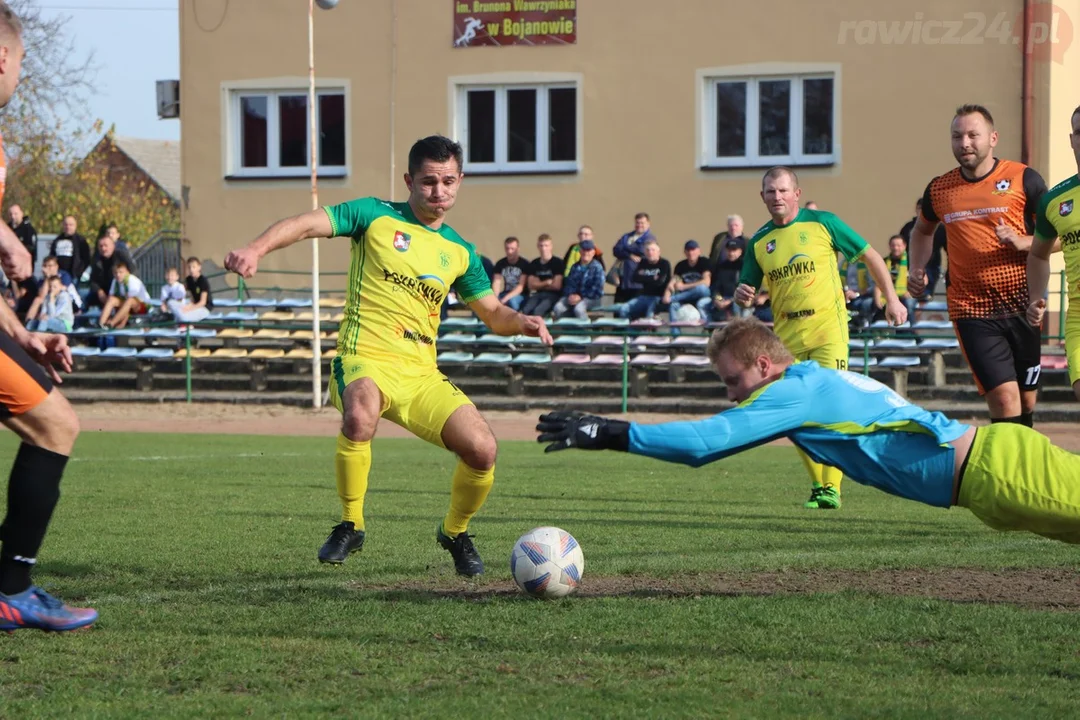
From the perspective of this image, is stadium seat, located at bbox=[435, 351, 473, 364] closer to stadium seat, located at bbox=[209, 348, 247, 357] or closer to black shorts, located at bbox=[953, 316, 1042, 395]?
stadium seat, located at bbox=[209, 348, 247, 357]

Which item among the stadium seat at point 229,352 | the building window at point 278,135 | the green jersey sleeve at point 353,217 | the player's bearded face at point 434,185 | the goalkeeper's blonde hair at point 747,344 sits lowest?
the stadium seat at point 229,352

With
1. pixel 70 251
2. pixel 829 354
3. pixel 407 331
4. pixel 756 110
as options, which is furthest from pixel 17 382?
pixel 70 251

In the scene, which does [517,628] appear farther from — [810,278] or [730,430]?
[810,278]

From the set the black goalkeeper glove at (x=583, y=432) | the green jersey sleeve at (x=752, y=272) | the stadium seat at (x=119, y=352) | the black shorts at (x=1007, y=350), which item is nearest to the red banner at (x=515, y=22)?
the stadium seat at (x=119, y=352)

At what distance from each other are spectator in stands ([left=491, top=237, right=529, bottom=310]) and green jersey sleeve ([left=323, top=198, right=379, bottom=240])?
14719 mm

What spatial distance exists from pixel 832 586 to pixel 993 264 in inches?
139

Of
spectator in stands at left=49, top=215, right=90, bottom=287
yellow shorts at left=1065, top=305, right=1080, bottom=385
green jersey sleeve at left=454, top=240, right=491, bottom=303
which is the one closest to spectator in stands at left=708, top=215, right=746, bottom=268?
spectator in stands at left=49, top=215, right=90, bottom=287

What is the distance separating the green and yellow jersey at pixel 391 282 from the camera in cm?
725

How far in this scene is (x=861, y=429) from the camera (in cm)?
531

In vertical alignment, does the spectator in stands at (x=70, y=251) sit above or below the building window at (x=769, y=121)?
below

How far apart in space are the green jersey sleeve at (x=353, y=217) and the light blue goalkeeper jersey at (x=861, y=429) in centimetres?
273

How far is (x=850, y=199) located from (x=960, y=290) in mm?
14713

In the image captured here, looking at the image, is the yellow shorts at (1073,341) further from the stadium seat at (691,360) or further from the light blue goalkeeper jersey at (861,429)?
the stadium seat at (691,360)

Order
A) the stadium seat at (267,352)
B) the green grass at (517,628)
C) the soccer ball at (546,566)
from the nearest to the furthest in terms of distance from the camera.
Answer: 1. the green grass at (517,628)
2. the soccer ball at (546,566)
3. the stadium seat at (267,352)
